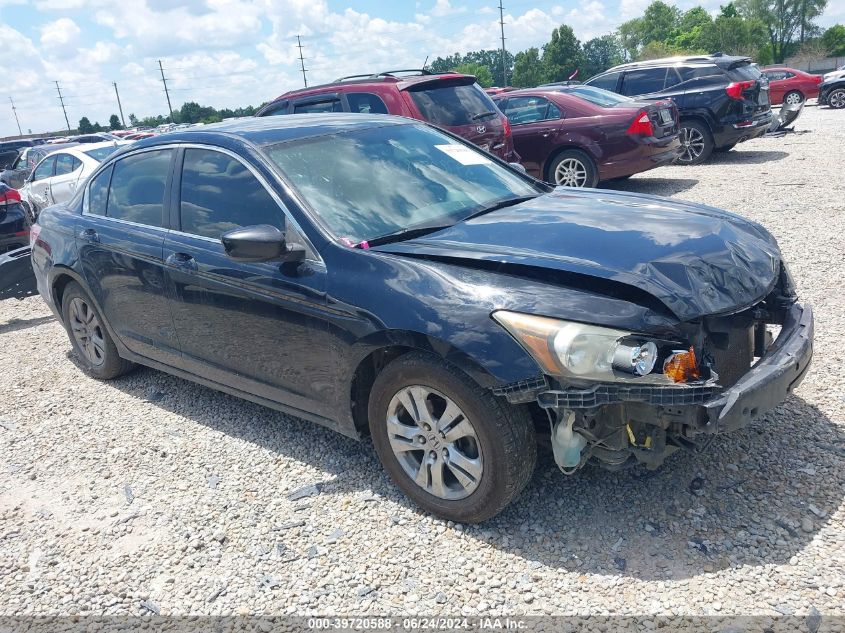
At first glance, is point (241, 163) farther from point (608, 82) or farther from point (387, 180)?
point (608, 82)

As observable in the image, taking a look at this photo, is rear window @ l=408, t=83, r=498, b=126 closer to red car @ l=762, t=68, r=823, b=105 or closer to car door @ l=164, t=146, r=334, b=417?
car door @ l=164, t=146, r=334, b=417

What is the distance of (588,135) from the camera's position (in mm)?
10367

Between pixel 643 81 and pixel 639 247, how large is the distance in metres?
11.6

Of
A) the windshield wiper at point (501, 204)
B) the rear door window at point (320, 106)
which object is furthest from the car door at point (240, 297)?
the rear door window at point (320, 106)

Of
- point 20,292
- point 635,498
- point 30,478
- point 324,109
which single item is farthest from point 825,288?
point 20,292

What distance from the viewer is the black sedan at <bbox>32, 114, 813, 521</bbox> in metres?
2.80

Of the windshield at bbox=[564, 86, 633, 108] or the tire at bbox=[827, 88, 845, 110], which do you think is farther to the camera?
the tire at bbox=[827, 88, 845, 110]

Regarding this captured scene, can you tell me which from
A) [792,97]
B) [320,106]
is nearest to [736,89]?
[320,106]

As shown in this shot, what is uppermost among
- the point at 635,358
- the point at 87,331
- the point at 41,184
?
the point at 41,184

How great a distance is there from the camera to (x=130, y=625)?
9.60 feet

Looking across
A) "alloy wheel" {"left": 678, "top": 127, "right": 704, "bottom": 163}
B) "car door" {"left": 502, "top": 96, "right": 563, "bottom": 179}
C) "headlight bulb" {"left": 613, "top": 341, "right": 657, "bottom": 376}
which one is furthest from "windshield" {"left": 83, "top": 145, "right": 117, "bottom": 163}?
"headlight bulb" {"left": 613, "top": 341, "right": 657, "bottom": 376}

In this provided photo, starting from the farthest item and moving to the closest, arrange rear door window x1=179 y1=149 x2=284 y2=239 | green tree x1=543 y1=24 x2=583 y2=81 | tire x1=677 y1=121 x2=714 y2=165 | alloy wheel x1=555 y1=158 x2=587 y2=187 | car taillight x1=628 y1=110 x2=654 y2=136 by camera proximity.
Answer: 1. green tree x1=543 y1=24 x2=583 y2=81
2. tire x1=677 y1=121 x2=714 y2=165
3. alloy wheel x1=555 y1=158 x2=587 y2=187
4. car taillight x1=628 y1=110 x2=654 y2=136
5. rear door window x1=179 y1=149 x2=284 y2=239

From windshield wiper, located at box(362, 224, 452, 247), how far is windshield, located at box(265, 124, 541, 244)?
0.10 feet

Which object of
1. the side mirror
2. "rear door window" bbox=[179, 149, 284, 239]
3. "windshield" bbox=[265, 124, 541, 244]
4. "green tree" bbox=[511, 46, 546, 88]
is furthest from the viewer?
"green tree" bbox=[511, 46, 546, 88]
